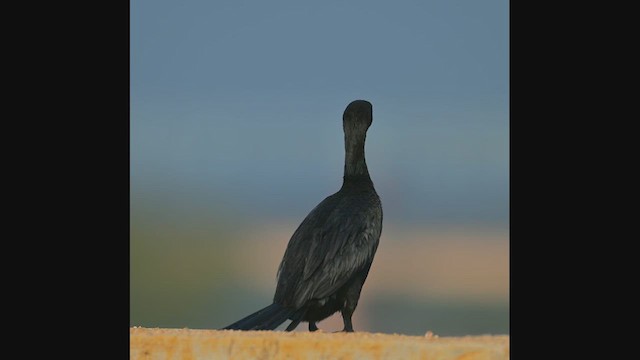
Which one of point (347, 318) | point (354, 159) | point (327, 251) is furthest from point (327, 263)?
point (354, 159)

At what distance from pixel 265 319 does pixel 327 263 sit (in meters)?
0.91

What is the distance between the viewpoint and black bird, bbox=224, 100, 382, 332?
9703 mm

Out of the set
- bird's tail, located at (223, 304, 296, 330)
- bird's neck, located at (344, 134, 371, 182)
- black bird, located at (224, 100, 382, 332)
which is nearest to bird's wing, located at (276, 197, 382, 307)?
black bird, located at (224, 100, 382, 332)

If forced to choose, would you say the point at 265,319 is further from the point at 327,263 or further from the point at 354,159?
the point at 354,159

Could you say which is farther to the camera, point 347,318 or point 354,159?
point 354,159

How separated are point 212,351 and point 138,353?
28.8 inches

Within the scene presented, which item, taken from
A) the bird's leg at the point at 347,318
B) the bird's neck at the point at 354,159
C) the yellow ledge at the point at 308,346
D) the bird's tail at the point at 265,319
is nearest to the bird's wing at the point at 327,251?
the bird's tail at the point at 265,319

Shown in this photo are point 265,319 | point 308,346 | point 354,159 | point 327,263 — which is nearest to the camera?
point 308,346

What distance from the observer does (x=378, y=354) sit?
8000mm

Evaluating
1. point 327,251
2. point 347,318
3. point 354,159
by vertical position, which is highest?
point 354,159

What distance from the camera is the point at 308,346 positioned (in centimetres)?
809

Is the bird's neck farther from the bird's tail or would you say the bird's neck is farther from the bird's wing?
the bird's tail

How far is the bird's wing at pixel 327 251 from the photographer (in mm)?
9766

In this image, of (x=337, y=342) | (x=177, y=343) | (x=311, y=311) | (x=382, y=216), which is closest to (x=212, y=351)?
(x=177, y=343)
